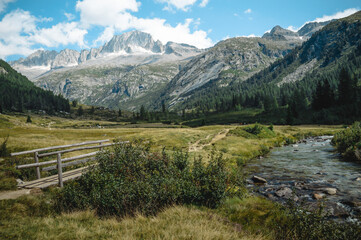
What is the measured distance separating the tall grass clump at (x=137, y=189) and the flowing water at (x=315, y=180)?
4440mm

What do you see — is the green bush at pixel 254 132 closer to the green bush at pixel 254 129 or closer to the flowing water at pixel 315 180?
the green bush at pixel 254 129

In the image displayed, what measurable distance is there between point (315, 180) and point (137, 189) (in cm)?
1838

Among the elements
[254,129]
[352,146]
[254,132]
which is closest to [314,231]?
[352,146]

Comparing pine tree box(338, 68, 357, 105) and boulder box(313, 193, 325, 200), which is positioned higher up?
pine tree box(338, 68, 357, 105)

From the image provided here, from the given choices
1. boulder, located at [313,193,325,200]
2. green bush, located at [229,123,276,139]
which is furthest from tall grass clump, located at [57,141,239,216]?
green bush, located at [229,123,276,139]

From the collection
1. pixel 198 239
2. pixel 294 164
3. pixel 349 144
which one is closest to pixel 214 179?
pixel 198 239

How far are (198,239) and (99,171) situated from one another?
8356 mm

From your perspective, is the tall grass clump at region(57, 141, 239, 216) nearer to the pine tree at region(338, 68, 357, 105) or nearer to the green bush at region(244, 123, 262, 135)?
the green bush at region(244, 123, 262, 135)

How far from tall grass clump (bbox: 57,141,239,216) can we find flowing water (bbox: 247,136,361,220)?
175 inches

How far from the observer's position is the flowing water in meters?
14.5

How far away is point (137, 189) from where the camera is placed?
1042 centimetres

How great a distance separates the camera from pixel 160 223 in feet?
27.5

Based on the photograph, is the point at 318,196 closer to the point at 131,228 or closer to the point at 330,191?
the point at 330,191

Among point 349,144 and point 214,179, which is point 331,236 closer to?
point 214,179
